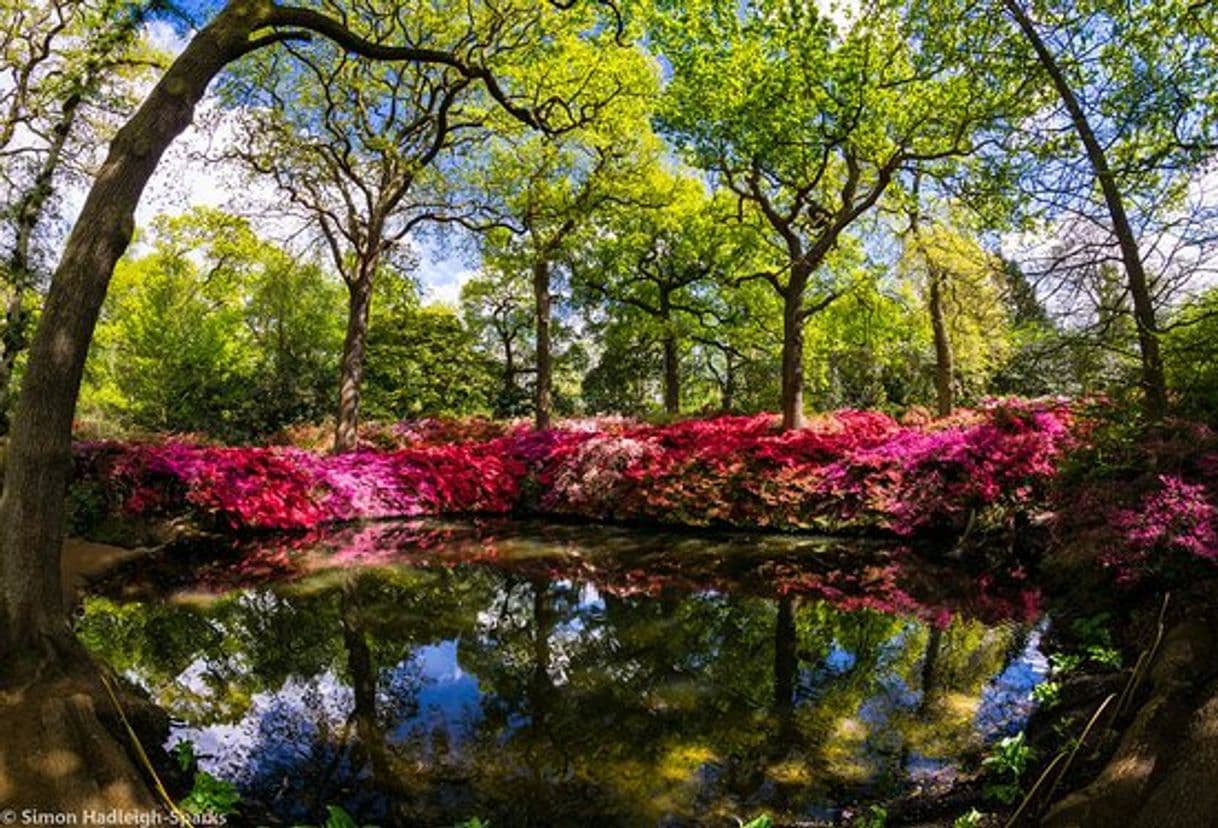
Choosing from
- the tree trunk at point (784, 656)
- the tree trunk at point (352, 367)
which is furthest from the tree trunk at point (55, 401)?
the tree trunk at point (352, 367)

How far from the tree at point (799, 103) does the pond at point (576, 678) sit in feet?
21.6

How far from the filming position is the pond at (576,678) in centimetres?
361

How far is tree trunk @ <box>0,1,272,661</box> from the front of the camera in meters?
3.05

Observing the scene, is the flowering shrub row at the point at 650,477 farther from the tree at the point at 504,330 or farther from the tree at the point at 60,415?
the tree at the point at 504,330

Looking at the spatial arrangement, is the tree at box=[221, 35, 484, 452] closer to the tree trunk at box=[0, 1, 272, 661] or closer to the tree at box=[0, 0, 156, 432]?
the tree at box=[0, 0, 156, 432]

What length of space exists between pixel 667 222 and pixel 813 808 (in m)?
17.5

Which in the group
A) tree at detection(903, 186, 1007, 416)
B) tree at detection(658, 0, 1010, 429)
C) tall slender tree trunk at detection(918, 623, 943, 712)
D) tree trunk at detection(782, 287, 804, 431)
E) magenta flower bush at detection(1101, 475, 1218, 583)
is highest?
tree at detection(658, 0, 1010, 429)

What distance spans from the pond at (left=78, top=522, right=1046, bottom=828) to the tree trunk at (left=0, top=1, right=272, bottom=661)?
4.34 ft

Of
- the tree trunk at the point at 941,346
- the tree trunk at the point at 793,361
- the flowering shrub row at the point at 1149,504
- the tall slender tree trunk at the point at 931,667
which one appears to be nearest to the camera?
the flowering shrub row at the point at 1149,504

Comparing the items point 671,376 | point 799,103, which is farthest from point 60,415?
point 671,376

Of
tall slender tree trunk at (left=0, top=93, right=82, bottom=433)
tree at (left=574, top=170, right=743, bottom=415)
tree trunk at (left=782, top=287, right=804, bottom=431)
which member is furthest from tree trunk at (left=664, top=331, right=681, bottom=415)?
tall slender tree trunk at (left=0, top=93, right=82, bottom=433)

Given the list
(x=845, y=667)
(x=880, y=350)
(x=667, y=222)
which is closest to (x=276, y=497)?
(x=845, y=667)

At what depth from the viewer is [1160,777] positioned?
2289mm

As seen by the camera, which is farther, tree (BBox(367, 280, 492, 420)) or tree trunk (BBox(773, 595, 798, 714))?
tree (BBox(367, 280, 492, 420))
